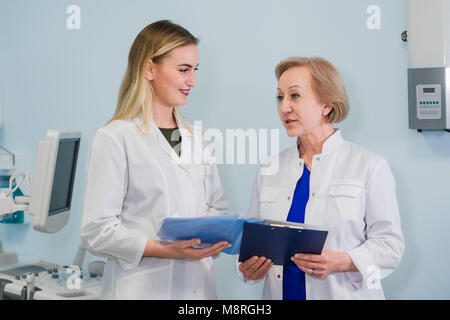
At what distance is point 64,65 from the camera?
1949 mm

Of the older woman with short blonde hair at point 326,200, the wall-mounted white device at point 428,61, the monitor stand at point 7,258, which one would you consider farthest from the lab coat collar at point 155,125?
the monitor stand at point 7,258

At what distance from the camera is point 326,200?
1.36 m

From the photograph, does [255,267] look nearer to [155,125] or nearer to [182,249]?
[182,249]

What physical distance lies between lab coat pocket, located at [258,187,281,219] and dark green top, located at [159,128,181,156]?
27 centimetres

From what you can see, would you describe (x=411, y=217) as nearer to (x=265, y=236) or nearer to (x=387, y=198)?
(x=387, y=198)

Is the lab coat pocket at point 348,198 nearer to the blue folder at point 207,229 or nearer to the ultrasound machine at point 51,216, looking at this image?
the blue folder at point 207,229

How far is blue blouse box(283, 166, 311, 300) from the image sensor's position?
137 centimetres

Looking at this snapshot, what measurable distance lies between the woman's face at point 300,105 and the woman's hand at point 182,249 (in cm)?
39

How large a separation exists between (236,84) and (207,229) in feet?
2.47

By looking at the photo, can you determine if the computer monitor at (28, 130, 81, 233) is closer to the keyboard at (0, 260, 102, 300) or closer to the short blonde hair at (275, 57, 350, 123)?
the keyboard at (0, 260, 102, 300)

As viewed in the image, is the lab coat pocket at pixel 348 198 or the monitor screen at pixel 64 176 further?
the monitor screen at pixel 64 176

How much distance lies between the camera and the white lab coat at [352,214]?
1.32 metres

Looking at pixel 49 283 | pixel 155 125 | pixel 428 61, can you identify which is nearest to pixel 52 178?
pixel 49 283
